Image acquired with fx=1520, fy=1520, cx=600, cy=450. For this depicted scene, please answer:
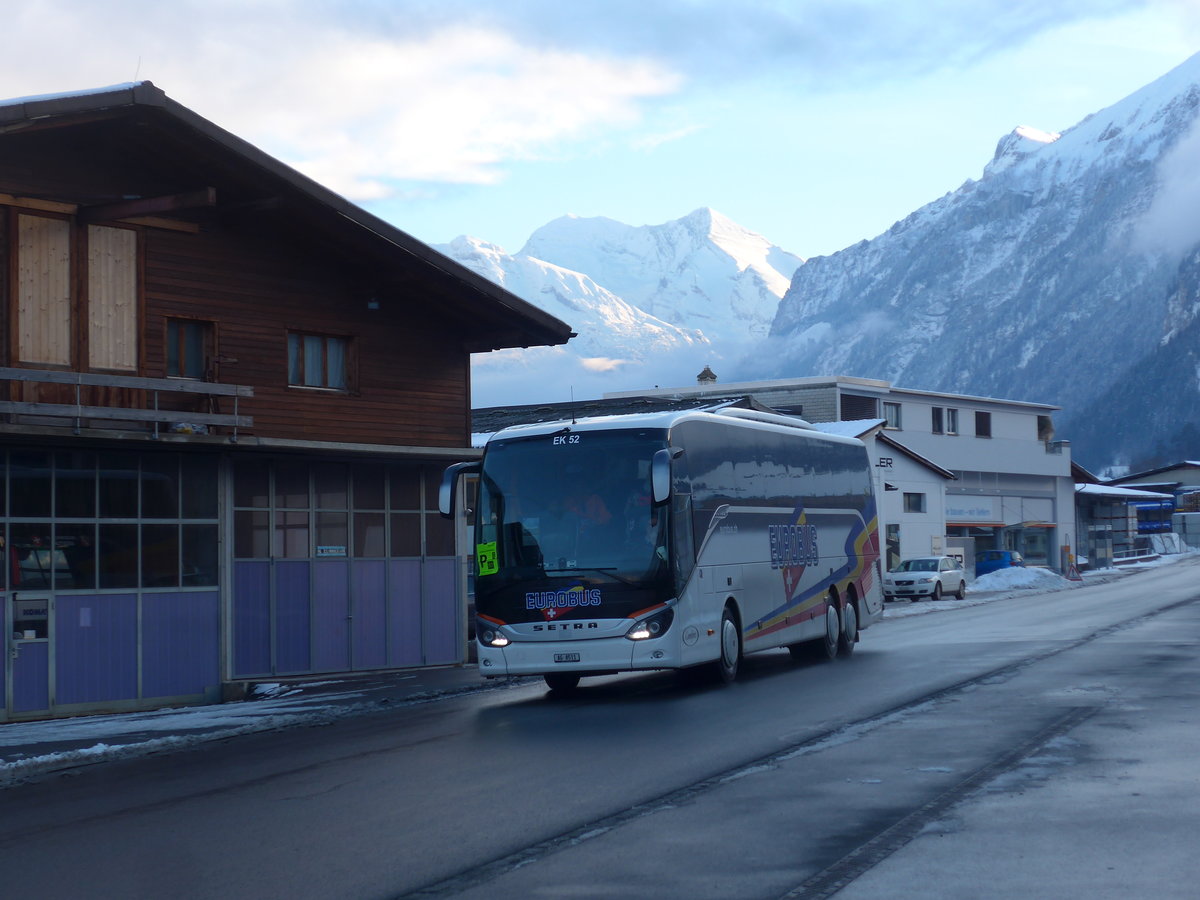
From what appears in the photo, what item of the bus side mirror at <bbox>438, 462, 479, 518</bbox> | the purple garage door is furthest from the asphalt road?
the purple garage door

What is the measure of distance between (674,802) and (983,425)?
77.1 m

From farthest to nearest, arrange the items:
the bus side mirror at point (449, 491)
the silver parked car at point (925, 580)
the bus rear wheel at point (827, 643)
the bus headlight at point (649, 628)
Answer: the silver parked car at point (925, 580)
the bus rear wheel at point (827, 643)
the bus side mirror at point (449, 491)
the bus headlight at point (649, 628)

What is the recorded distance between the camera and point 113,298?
72.0ft

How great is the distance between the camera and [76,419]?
→ 20.8 metres

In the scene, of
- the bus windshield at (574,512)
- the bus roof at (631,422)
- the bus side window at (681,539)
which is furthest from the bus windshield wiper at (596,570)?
the bus roof at (631,422)

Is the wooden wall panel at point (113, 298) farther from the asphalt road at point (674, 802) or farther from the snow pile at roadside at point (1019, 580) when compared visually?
the snow pile at roadside at point (1019, 580)

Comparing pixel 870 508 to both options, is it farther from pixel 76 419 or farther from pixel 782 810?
pixel 782 810

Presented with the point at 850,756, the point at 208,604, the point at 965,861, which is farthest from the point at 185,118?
the point at 965,861

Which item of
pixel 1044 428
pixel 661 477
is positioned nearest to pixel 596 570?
pixel 661 477

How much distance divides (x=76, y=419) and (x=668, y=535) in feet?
28.0

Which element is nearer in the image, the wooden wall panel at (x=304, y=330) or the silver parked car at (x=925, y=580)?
the wooden wall panel at (x=304, y=330)

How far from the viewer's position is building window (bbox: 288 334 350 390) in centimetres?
2447

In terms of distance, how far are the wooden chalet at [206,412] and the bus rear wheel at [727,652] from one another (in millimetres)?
7347

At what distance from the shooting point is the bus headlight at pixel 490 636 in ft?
60.1
